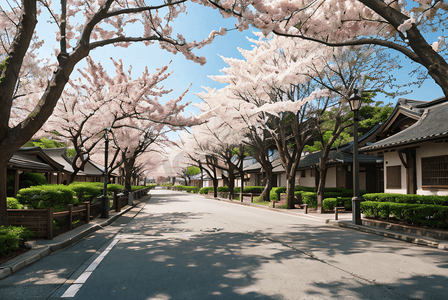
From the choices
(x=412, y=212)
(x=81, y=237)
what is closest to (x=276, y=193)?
(x=412, y=212)

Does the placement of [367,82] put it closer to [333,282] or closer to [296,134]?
[296,134]

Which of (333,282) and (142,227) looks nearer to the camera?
(333,282)

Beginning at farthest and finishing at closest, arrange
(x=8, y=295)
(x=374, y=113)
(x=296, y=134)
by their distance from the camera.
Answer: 1. (x=374, y=113)
2. (x=296, y=134)
3. (x=8, y=295)

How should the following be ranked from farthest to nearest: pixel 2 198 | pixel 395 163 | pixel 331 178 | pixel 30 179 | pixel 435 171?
1. pixel 331 178
2. pixel 30 179
3. pixel 395 163
4. pixel 435 171
5. pixel 2 198

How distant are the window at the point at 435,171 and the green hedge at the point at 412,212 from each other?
196 centimetres

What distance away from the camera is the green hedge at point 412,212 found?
33.1 ft

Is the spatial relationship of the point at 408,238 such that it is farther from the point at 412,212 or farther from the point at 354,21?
the point at 354,21

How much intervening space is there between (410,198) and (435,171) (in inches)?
80.3

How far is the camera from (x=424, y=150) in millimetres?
13406

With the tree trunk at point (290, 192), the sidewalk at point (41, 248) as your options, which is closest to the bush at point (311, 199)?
the tree trunk at point (290, 192)

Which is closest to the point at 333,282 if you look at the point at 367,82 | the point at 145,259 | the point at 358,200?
the point at 145,259

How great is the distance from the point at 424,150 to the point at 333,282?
1117cm

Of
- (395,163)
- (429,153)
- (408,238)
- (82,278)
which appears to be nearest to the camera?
(82,278)

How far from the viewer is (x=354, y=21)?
876cm
